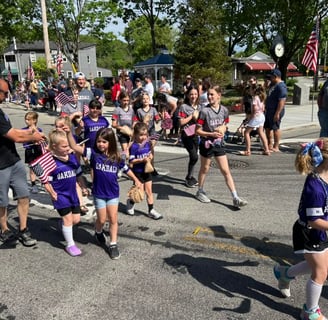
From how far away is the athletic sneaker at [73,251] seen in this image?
3861mm

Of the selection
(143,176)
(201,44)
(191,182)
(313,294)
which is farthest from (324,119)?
(201,44)

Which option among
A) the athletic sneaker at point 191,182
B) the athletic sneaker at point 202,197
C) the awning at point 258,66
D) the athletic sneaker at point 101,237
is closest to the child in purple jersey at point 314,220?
the athletic sneaker at point 101,237


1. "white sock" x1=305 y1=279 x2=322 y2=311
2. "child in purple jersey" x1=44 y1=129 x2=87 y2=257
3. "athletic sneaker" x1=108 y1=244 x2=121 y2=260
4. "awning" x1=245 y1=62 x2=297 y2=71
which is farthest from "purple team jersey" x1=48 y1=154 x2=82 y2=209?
"awning" x1=245 y1=62 x2=297 y2=71

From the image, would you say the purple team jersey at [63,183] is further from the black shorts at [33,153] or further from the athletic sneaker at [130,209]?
the black shorts at [33,153]

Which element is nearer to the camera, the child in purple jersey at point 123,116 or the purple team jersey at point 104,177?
the purple team jersey at point 104,177

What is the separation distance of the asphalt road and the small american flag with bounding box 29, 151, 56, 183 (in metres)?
0.94

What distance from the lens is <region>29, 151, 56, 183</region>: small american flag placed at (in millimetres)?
3689

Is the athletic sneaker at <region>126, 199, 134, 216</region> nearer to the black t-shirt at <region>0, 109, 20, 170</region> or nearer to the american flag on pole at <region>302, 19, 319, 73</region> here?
the black t-shirt at <region>0, 109, 20, 170</region>

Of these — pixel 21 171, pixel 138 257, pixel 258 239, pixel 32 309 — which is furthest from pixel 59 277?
pixel 258 239

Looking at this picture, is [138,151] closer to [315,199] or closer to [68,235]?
[68,235]

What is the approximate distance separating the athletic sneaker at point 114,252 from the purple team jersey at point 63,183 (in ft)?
2.19

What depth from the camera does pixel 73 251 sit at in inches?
153

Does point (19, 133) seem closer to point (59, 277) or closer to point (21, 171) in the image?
point (21, 171)

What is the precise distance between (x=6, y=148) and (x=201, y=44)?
1719 centimetres
